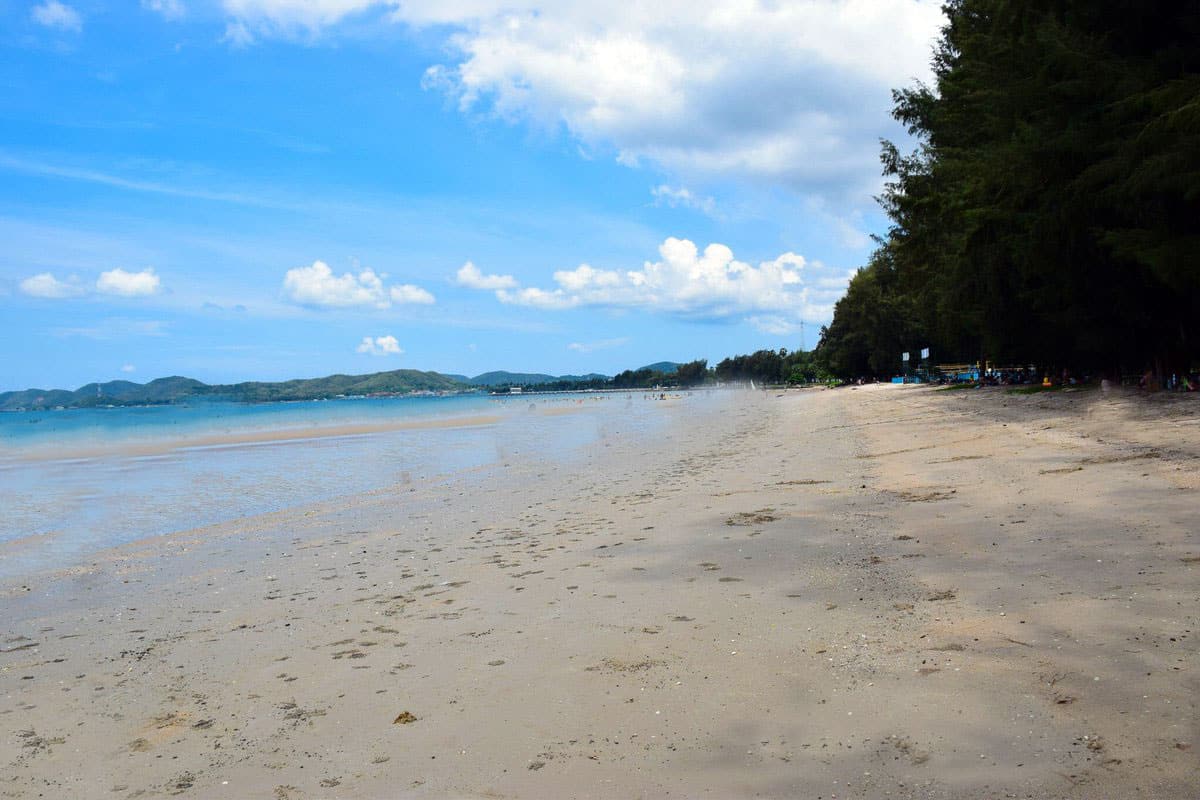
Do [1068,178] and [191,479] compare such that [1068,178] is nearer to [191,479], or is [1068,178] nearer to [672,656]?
[672,656]

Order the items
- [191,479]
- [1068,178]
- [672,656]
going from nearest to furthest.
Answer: [672,656] → [1068,178] → [191,479]

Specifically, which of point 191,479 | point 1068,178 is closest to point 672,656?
point 1068,178

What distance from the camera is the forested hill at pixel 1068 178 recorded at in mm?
13594

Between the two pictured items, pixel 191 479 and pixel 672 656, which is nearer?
pixel 672 656

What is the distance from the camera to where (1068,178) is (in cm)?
1636

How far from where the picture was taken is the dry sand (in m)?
3.55

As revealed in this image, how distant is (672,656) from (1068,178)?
53.3 ft

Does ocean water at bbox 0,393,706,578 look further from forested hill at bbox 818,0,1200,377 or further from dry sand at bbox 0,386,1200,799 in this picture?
forested hill at bbox 818,0,1200,377

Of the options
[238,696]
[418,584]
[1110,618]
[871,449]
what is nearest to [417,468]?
[871,449]

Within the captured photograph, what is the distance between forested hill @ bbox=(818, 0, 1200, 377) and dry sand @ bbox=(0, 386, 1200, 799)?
19.2 feet

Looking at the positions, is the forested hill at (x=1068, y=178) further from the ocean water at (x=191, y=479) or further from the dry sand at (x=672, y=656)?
the ocean water at (x=191, y=479)

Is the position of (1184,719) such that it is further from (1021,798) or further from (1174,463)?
(1174,463)

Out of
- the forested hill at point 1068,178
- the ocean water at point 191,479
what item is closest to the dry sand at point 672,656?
the ocean water at point 191,479

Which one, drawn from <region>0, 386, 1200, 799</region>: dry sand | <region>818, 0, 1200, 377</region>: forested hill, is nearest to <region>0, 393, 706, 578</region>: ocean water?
<region>0, 386, 1200, 799</region>: dry sand
